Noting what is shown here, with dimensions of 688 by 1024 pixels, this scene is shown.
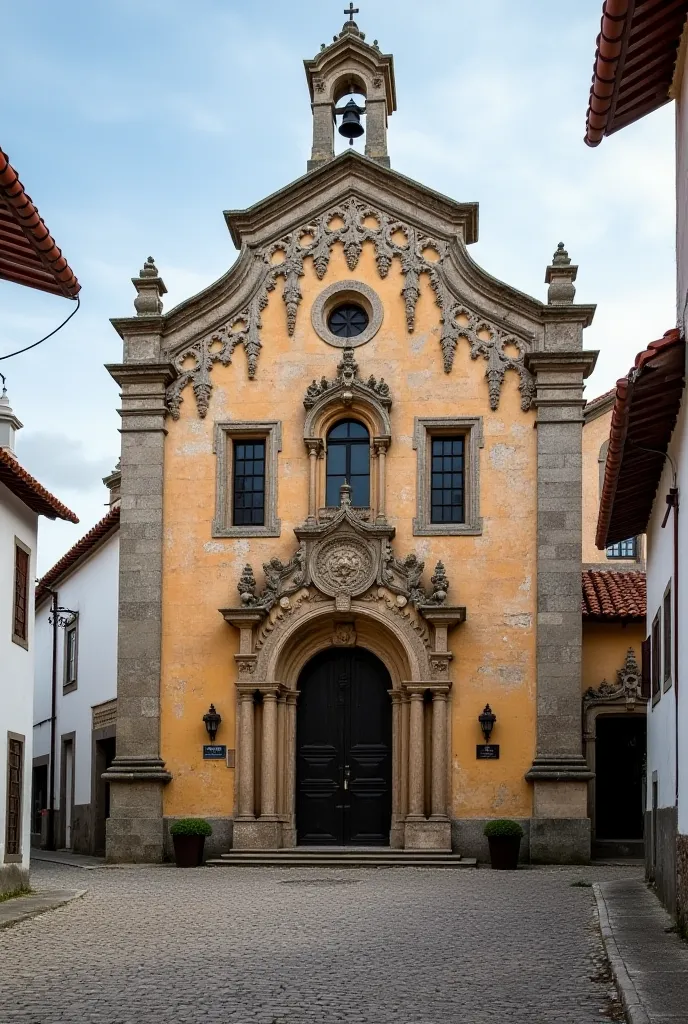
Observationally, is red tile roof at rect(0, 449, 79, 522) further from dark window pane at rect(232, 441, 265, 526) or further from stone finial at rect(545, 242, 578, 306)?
stone finial at rect(545, 242, 578, 306)

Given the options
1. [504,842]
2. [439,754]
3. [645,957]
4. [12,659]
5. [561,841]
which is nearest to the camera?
[645,957]

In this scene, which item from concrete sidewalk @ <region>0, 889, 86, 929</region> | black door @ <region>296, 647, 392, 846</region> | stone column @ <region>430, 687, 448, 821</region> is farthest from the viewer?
black door @ <region>296, 647, 392, 846</region>

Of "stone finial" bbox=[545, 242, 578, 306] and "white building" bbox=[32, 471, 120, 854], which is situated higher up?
"stone finial" bbox=[545, 242, 578, 306]

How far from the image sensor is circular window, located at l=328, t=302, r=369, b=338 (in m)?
28.6

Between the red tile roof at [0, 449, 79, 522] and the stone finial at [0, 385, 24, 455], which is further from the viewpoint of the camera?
the stone finial at [0, 385, 24, 455]

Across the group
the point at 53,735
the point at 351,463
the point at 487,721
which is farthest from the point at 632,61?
the point at 53,735

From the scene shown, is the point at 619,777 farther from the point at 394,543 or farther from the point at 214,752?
the point at 214,752

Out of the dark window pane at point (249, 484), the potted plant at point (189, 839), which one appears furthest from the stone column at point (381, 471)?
the potted plant at point (189, 839)

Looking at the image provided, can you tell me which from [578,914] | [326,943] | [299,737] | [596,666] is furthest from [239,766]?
[326,943]

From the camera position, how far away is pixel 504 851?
24.7m

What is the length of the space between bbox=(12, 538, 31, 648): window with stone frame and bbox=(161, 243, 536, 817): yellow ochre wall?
19.6ft

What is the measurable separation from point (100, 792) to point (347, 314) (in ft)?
40.7

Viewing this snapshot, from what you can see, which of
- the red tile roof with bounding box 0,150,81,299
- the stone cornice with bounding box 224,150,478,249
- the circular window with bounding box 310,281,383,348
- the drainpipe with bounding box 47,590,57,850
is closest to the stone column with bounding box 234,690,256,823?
the circular window with bounding box 310,281,383,348

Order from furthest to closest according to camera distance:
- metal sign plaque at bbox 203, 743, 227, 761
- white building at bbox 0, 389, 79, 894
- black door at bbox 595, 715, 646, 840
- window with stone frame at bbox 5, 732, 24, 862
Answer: black door at bbox 595, 715, 646, 840 → metal sign plaque at bbox 203, 743, 227, 761 → window with stone frame at bbox 5, 732, 24, 862 → white building at bbox 0, 389, 79, 894
